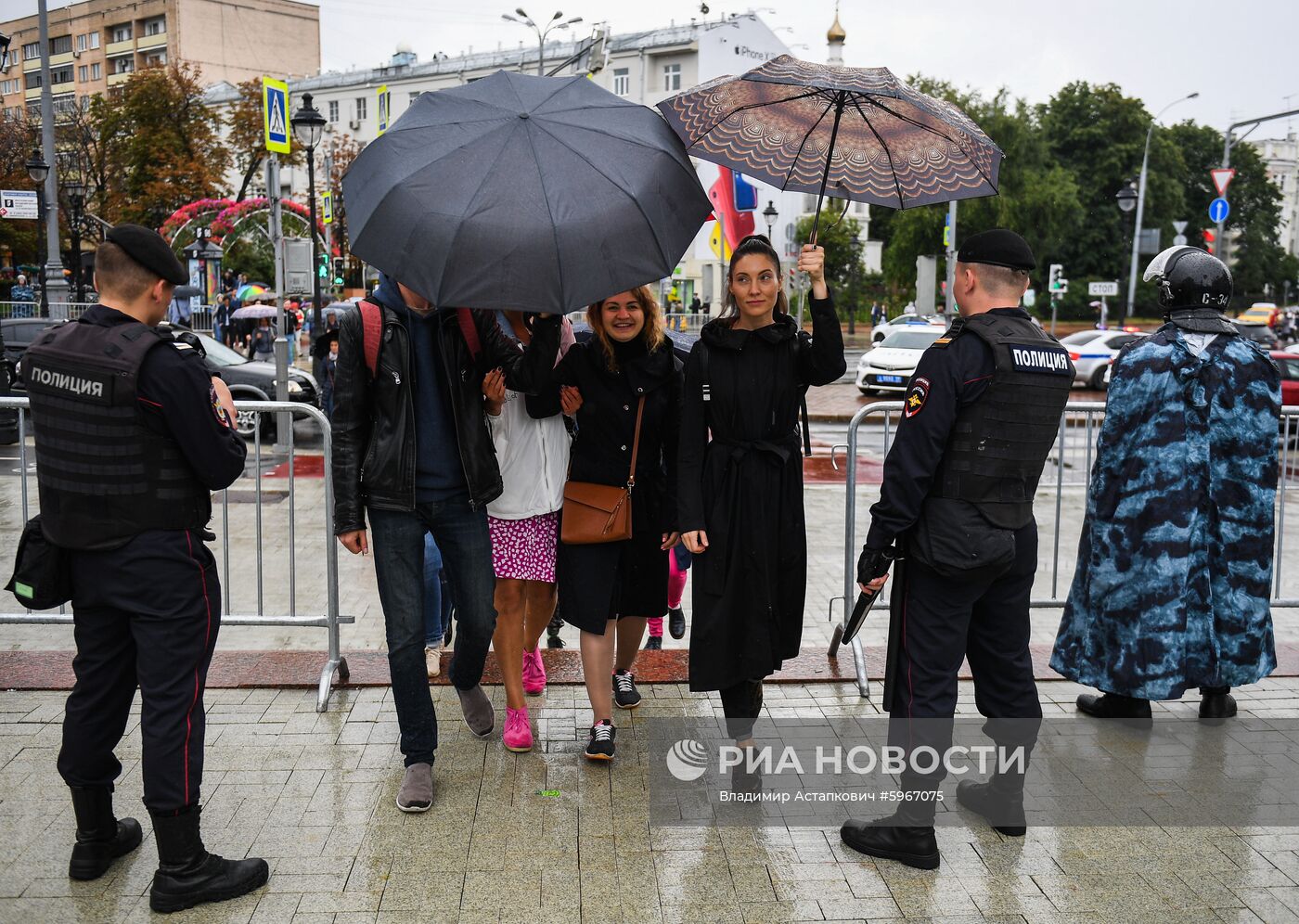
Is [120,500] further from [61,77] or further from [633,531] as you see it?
[61,77]

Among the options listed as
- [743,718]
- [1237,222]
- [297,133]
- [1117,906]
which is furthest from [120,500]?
[1237,222]

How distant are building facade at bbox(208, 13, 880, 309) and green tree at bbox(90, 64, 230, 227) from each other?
9199 mm

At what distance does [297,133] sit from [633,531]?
Answer: 51.1 feet

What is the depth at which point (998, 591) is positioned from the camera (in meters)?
3.88

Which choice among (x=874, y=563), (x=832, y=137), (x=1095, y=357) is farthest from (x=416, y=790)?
(x=1095, y=357)

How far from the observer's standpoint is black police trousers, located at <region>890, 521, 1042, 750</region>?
12.4ft

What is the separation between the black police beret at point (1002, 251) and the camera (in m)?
3.70

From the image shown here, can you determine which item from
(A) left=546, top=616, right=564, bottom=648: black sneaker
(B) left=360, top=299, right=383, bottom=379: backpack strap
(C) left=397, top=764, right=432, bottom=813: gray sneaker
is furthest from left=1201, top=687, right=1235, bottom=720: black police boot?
(B) left=360, top=299, right=383, bottom=379: backpack strap

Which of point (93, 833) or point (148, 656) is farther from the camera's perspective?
point (93, 833)

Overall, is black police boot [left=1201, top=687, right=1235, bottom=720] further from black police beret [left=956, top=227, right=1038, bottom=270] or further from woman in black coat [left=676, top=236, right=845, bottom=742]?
black police beret [left=956, top=227, right=1038, bottom=270]

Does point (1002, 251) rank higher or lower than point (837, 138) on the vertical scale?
lower

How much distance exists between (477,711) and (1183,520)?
9.96ft

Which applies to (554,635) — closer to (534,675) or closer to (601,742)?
(534,675)

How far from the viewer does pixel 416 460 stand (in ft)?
Result: 12.9
